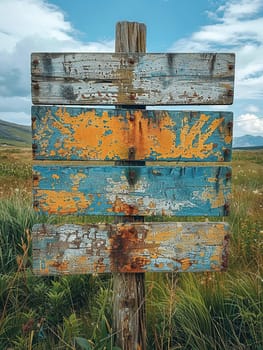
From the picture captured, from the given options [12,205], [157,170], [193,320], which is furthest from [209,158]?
[12,205]

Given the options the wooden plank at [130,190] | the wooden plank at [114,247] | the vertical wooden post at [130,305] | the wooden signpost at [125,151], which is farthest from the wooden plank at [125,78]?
the wooden plank at [114,247]

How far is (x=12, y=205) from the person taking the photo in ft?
16.4

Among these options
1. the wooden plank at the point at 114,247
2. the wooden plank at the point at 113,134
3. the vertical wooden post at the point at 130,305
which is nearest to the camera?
the wooden plank at the point at 113,134

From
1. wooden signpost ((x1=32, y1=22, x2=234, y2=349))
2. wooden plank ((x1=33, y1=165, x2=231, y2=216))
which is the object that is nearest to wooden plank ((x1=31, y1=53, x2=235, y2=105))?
wooden signpost ((x1=32, y1=22, x2=234, y2=349))

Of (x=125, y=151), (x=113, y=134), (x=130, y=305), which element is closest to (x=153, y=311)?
(x=130, y=305)

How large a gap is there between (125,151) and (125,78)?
1.71ft

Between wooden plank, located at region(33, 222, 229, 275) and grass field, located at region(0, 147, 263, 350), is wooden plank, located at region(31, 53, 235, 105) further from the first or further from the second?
grass field, located at region(0, 147, 263, 350)

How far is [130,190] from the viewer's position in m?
2.54

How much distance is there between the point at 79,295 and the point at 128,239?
141 centimetres

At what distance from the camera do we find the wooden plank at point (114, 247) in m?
2.59

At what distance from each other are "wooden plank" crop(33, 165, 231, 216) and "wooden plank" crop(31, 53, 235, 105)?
1.61 ft

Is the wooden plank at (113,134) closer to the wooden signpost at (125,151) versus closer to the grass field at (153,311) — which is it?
the wooden signpost at (125,151)

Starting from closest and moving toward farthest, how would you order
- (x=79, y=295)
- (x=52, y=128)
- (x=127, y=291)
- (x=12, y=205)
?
(x=52, y=128), (x=127, y=291), (x=79, y=295), (x=12, y=205)

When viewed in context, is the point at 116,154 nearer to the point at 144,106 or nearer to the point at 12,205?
the point at 144,106
